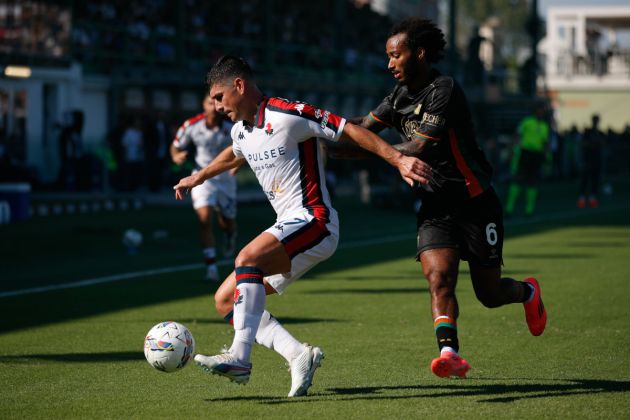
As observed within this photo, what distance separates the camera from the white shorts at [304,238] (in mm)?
7004

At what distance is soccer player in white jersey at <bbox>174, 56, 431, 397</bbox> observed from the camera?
688cm

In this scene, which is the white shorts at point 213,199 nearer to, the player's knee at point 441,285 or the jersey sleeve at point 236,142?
the jersey sleeve at point 236,142

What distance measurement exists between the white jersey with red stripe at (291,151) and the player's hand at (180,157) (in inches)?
254

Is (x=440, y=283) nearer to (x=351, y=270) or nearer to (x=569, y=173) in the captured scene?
(x=351, y=270)

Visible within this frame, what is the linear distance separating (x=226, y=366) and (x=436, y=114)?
6.73 feet

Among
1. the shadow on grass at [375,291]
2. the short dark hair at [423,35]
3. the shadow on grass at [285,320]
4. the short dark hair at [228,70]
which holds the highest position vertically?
the short dark hair at [423,35]

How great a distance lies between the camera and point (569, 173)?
45688mm

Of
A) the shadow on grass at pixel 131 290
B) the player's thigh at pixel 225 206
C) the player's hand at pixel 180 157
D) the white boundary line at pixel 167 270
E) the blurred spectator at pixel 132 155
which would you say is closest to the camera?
the shadow on grass at pixel 131 290

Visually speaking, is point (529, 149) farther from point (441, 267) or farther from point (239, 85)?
point (239, 85)

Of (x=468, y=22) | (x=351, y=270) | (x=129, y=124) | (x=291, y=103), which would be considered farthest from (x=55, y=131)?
(x=468, y=22)

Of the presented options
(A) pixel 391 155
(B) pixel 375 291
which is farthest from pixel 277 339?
(B) pixel 375 291

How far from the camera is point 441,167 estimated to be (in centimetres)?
736

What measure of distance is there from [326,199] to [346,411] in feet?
4.64

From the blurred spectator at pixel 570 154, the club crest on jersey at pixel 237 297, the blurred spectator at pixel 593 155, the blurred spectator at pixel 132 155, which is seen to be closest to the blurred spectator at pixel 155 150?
the blurred spectator at pixel 132 155
